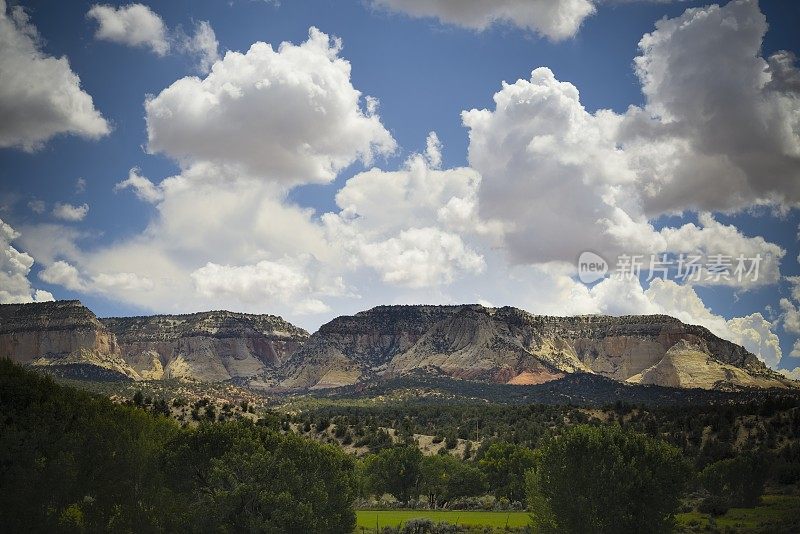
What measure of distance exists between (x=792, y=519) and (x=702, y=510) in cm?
1161

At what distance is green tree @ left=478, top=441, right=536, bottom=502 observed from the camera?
77.6 m

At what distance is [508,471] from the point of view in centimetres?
8069

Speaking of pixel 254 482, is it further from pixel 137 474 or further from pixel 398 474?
pixel 398 474

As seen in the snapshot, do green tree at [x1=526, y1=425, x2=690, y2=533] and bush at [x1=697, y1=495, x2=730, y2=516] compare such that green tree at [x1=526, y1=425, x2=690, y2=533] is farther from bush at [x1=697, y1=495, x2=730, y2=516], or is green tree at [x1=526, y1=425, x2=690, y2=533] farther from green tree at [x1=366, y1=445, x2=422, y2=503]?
green tree at [x1=366, y1=445, x2=422, y2=503]

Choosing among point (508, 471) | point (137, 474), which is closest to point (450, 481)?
point (508, 471)

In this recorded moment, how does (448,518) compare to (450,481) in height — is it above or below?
below

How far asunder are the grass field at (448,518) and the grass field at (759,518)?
541 inches

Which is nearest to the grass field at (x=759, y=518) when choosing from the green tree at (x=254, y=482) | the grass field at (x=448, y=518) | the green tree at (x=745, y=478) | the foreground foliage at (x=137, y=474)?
the green tree at (x=745, y=478)

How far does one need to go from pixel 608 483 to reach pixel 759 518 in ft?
71.6

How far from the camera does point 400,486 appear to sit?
268 feet

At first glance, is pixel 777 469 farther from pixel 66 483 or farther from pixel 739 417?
pixel 66 483

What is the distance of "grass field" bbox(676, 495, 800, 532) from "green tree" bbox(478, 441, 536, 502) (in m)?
18.8

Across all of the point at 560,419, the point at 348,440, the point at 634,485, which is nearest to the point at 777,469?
the point at 634,485

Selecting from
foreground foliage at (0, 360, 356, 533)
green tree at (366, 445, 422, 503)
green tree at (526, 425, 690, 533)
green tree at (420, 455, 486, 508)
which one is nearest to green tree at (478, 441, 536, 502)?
green tree at (420, 455, 486, 508)
